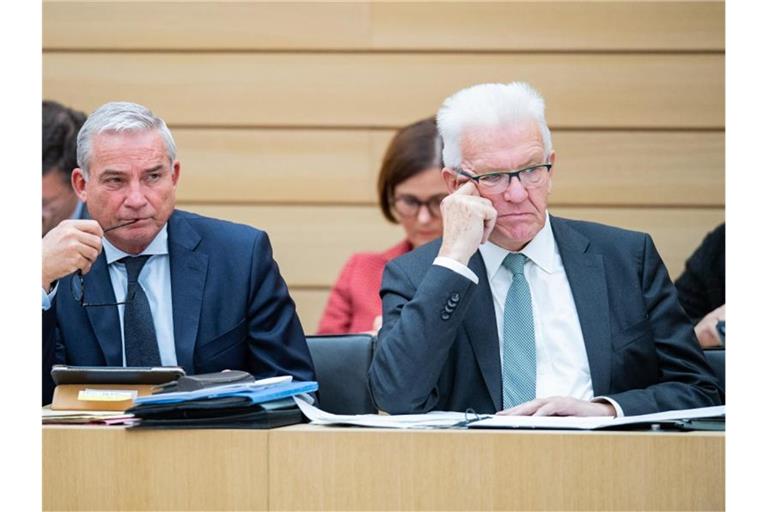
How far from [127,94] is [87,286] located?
250 cm

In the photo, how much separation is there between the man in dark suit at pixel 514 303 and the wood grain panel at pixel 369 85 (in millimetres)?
2370

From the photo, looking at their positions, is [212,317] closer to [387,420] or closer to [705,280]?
[387,420]

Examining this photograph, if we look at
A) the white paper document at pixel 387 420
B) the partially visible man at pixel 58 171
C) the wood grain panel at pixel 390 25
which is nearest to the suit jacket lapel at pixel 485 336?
the white paper document at pixel 387 420

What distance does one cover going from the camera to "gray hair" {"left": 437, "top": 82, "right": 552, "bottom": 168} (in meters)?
2.78

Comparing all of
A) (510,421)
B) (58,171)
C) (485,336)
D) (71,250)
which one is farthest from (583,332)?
(58,171)

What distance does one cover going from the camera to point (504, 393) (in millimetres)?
2707

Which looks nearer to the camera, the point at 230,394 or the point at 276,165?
the point at 230,394

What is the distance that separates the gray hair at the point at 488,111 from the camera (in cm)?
278

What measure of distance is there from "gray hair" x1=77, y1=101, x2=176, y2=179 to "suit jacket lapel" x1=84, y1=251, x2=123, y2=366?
0.77 ft

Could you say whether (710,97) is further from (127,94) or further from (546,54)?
(127,94)

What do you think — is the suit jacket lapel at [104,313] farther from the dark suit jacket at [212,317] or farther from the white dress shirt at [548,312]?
the white dress shirt at [548,312]

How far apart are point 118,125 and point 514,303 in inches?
39.9

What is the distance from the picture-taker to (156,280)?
9.80 feet
